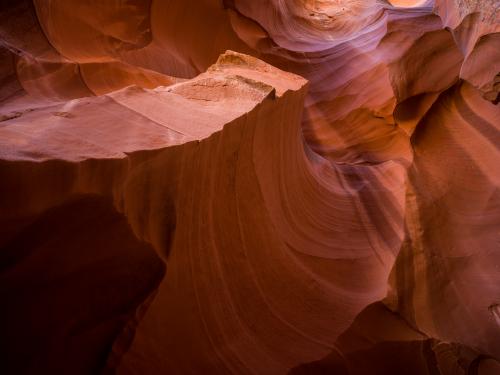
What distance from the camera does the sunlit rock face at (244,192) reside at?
1.40 m

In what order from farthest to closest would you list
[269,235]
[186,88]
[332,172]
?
[332,172]
[269,235]
[186,88]

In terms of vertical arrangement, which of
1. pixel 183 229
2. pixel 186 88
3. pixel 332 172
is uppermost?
pixel 186 88

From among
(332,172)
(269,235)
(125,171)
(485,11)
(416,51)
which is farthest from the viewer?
(416,51)

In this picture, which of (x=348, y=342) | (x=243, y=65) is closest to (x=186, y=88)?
(x=243, y=65)

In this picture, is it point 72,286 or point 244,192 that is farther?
point 244,192

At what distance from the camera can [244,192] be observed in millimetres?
2156

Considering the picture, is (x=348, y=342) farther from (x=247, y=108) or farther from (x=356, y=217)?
(x=247, y=108)

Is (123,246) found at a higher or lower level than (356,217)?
higher

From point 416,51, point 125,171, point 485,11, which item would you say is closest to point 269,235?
point 125,171

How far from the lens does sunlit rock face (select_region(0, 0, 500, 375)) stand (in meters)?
1.40

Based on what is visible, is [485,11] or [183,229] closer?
[183,229]

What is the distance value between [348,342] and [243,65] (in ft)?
7.49

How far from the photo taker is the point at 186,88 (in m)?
2.17

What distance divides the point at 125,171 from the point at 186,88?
3.13ft
